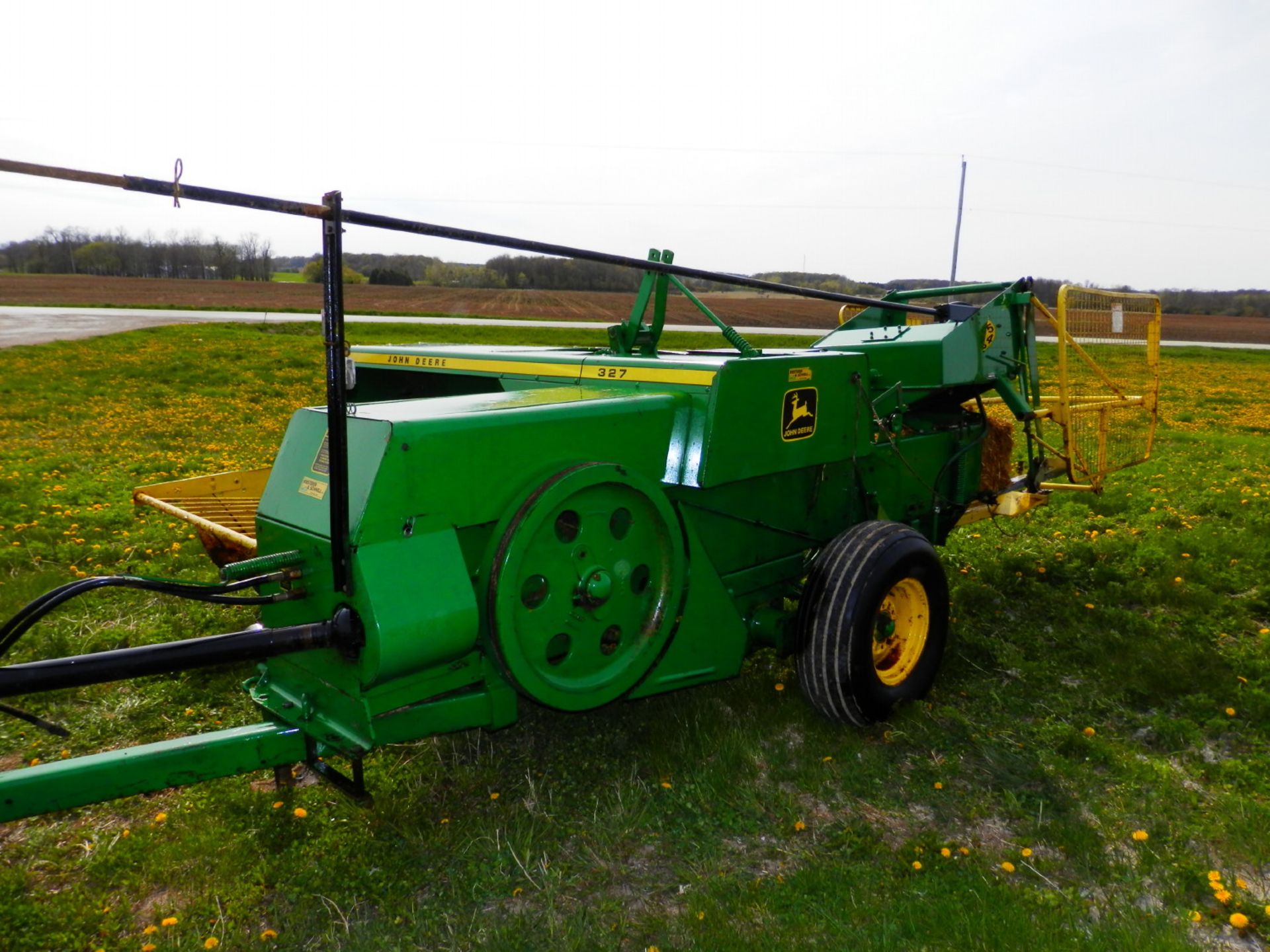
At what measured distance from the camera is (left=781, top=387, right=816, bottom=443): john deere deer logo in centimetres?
362

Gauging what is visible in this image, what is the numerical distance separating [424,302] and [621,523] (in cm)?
3760

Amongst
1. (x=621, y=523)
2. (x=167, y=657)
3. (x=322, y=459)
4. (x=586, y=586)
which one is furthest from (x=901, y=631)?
(x=167, y=657)

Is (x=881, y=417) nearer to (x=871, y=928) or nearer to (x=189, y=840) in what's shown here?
(x=871, y=928)

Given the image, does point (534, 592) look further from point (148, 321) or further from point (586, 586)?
point (148, 321)

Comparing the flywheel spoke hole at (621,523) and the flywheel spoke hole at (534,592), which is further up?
the flywheel spoke hole at (621,523)

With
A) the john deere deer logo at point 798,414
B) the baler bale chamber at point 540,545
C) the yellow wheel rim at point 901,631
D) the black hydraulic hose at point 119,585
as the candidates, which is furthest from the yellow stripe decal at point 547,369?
the black hydraulic hose at point 119,585

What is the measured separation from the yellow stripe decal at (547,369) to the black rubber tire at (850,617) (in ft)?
3.13

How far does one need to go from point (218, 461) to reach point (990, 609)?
21.6ft

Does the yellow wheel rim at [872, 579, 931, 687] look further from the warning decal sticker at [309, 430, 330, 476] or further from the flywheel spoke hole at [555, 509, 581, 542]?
the warning decal sticker at [309, 430, 330, 476]

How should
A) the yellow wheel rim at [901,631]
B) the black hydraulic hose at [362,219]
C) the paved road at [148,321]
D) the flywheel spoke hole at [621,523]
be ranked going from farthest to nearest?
A: the paved road at [148,321] < the yellow wheel rim at [901,631] < the flywheel spoke hole at [621,523] < the black hydraulic hose at [362,219]

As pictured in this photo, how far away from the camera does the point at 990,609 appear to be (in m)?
5.36

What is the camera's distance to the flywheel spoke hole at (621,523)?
3107mm

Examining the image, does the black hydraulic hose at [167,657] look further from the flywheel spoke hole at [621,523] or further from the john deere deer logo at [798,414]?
the john deere deer logo at [798,414]

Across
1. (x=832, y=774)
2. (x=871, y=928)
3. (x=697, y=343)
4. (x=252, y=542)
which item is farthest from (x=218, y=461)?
(x=697, y=343)
